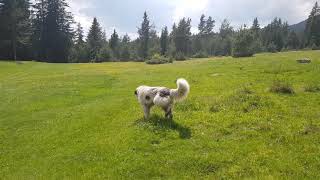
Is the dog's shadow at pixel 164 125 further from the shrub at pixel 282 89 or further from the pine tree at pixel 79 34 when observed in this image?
the pine tree at pixel 79 34

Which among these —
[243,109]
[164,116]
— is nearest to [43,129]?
[164,116]

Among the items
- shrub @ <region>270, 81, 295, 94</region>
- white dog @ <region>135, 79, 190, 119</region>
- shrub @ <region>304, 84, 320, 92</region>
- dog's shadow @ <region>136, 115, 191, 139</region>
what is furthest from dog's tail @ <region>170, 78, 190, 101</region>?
shrub @ <region>304, 84, 320, 92</region>

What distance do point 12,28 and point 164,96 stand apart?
77681 mm

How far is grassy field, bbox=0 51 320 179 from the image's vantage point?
15.8 meters

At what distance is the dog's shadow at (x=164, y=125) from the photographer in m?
19.6

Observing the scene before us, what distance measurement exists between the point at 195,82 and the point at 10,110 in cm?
1640

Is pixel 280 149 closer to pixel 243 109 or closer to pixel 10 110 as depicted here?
pixel 243 109

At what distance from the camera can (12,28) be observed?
90.9 metres

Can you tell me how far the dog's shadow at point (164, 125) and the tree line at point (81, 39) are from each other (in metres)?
55.6

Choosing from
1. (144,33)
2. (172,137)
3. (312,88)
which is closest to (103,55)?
(144,33)

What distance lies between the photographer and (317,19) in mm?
135500

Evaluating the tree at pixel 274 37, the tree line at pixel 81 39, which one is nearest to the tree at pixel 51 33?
the tree line at pixel 81 39

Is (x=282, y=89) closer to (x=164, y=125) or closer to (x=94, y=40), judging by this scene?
(x=164, y=125)

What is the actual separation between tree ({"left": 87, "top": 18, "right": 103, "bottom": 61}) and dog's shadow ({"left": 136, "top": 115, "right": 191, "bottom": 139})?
316 feet
